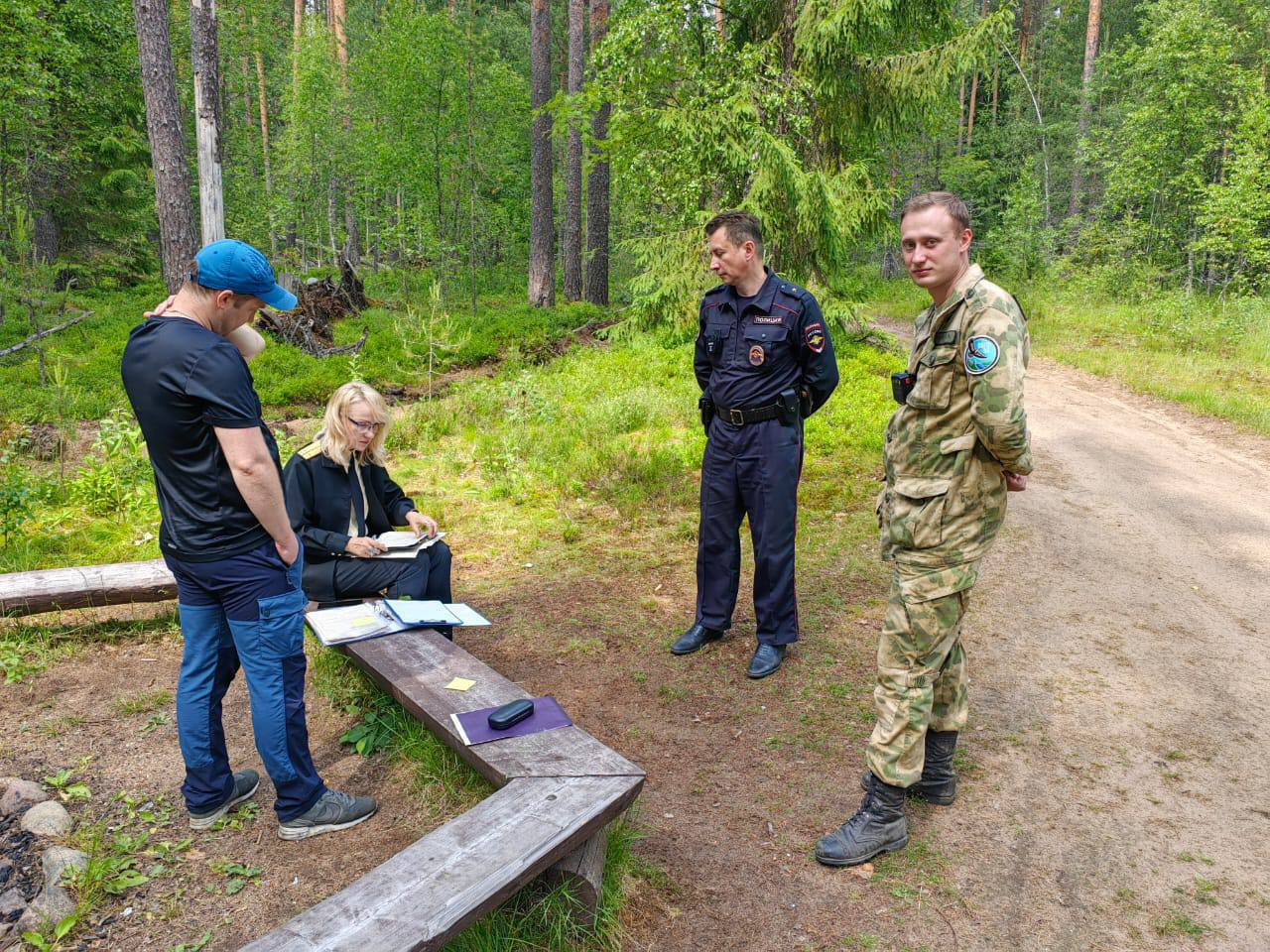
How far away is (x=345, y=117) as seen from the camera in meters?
23.3

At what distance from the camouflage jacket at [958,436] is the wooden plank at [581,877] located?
1502mm

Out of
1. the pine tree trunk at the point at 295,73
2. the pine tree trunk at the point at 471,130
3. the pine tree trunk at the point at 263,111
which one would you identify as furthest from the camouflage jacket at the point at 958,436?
the pine tree trunk at the point at 263,111

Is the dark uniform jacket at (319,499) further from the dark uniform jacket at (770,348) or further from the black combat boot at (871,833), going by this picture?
the black combat boot at (871,833)

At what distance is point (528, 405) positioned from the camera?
9477 millimetres

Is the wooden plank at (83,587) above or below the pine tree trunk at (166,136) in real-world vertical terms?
below

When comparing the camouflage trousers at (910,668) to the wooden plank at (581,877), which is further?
the camouflage trousers at (910,668)

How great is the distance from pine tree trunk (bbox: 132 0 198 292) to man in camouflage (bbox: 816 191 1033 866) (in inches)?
361

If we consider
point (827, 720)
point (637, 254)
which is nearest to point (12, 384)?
point (637, 254)

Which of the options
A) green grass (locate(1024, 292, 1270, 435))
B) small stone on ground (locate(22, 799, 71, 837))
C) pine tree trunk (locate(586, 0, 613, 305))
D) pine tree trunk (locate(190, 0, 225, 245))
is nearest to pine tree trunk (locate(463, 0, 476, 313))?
pine tree trunk (locate(586, 0, 613, 305))

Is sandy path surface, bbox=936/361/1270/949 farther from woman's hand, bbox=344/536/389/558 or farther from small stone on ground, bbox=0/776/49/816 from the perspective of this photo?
small stone on ground, bbox=0/776/49/816

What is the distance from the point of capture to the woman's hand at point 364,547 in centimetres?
426

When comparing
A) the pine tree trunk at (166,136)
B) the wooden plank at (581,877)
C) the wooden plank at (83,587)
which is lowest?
the wooden plank at (581,877)

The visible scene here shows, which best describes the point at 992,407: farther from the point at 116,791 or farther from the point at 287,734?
the point at 116,791

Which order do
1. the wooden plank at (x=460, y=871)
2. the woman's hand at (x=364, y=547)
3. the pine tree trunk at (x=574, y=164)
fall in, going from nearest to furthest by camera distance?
the wooden plank at (x=460, y=871) → the woman's hand at (x=364, y=547) → the pine tree trunk at (x=574, y=164)
